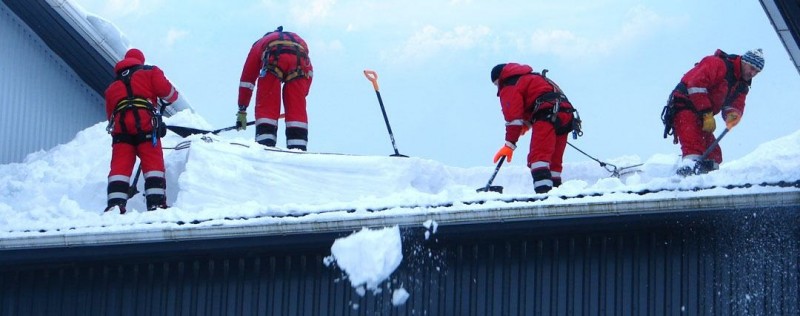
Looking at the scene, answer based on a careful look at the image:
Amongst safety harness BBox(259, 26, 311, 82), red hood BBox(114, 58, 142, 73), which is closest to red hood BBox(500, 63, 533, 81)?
safety harness BBox(259, 26, 311, 82)

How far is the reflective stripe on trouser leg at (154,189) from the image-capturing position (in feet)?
39.2

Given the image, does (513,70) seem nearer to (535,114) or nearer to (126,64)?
(535,114)

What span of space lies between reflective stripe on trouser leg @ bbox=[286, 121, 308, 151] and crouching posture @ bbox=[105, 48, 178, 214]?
5.42 feet

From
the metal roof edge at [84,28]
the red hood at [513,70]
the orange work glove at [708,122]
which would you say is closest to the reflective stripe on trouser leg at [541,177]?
the red hood at [513,70]

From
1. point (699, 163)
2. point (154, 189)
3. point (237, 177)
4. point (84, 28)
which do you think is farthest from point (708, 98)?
point (84, 28)

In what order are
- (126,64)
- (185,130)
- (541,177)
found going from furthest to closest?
(185,130), (126,64), (541,177)

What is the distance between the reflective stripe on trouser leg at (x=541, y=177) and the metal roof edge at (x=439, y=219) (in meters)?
2.67

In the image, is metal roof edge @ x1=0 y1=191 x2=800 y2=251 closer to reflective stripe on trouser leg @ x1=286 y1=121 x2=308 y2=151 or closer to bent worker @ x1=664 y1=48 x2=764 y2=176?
bent worker @ x1=664 y1=48 x2=764 y2=176

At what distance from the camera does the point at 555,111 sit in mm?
12117

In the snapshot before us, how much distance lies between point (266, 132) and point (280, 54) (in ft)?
2.78

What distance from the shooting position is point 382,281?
978cm

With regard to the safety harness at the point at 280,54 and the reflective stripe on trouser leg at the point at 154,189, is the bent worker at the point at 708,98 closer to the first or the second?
the safety harness at the point at 280,54

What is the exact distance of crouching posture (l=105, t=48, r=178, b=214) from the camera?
39.5ft

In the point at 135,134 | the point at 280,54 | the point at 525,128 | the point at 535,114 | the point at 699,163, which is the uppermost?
the point at 280,54
